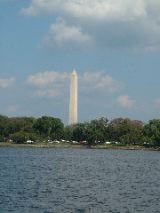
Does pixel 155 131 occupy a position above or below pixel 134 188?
above

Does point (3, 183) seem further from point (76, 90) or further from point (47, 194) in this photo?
point (76, 90)

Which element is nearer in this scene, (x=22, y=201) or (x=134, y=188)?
(x=22, y=201)

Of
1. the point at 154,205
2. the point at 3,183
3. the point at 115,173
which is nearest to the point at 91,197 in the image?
the point at 154,205

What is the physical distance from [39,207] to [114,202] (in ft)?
23.5

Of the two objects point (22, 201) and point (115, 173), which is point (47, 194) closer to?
point (22, 201)

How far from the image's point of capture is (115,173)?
259ft

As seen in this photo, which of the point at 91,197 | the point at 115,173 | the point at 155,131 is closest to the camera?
the point at 91,197

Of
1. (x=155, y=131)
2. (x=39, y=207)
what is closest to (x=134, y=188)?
(x=39, y=207)

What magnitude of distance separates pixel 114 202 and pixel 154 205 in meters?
3.40

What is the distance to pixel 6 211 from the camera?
40.6 metres

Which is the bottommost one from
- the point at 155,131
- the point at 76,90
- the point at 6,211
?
the point at 6,211

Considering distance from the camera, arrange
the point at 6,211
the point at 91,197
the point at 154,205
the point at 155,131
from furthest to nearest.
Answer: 1. the point at 155,131
2. the point at 91,197
3. the point at 154,205
4. the point at 6,211

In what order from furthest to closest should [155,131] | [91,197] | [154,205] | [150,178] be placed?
[155,131], [150,178], [91,197], [154,205]

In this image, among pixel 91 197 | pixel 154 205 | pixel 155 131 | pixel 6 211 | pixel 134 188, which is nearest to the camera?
pixel 6 211
